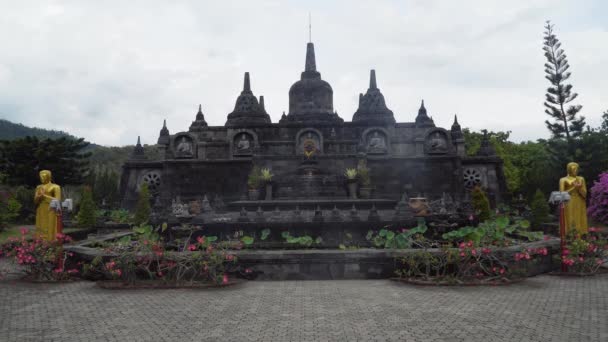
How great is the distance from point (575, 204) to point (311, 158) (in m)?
15.7

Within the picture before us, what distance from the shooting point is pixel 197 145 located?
118 feet

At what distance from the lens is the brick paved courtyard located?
6457mm

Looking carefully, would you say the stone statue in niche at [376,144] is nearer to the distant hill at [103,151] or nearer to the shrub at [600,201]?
the shrub at [600,201]

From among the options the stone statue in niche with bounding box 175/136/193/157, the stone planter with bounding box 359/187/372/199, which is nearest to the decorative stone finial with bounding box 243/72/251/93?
the stone statue in niche with bounding box 175/136/193/157

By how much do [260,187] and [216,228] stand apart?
878cm

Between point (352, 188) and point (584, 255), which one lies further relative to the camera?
point (352, 188)

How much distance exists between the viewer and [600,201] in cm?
2055

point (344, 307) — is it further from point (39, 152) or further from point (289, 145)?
point (39, 152)

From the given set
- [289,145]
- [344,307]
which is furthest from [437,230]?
[289,145]

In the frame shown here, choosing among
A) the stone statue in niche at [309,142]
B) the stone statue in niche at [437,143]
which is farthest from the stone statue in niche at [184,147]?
the stone statue in niche at [437,143]

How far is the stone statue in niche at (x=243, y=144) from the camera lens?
3450cm

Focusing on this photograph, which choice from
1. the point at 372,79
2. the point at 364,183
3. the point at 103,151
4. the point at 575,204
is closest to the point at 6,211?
the point at 364,183

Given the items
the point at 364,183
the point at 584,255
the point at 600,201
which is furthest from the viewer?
the point at 364,183

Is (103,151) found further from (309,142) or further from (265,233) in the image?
(265,233)
